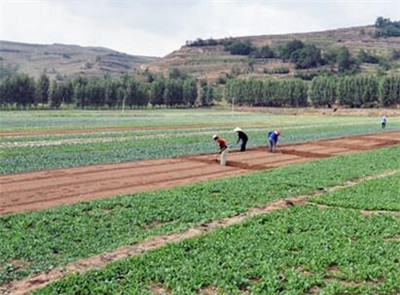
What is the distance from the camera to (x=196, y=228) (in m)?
16.0

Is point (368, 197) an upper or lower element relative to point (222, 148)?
lower

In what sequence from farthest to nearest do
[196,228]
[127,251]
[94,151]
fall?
[94,151]
[196,228]
[127,251]

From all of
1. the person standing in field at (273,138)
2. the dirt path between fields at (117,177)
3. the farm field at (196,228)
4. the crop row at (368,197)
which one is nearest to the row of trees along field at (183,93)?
the person standing in field at (273,138)

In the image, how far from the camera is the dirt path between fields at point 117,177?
21.0 meters

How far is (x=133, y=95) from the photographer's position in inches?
6191

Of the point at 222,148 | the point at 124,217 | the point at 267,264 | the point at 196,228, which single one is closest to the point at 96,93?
the point at 222,148

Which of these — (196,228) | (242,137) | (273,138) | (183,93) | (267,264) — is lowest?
(196,228)

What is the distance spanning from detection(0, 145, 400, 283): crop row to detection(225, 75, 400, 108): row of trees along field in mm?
137915

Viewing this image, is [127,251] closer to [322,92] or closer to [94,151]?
[94,151]

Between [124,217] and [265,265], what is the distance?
6343 millimetres

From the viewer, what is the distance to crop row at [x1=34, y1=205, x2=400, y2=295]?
10945mm

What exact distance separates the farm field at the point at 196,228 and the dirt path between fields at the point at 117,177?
0.09 m

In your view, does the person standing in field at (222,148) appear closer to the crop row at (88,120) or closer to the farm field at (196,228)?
the farm field at (196,228)

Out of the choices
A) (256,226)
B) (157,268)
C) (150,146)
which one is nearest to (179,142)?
(150,146)
